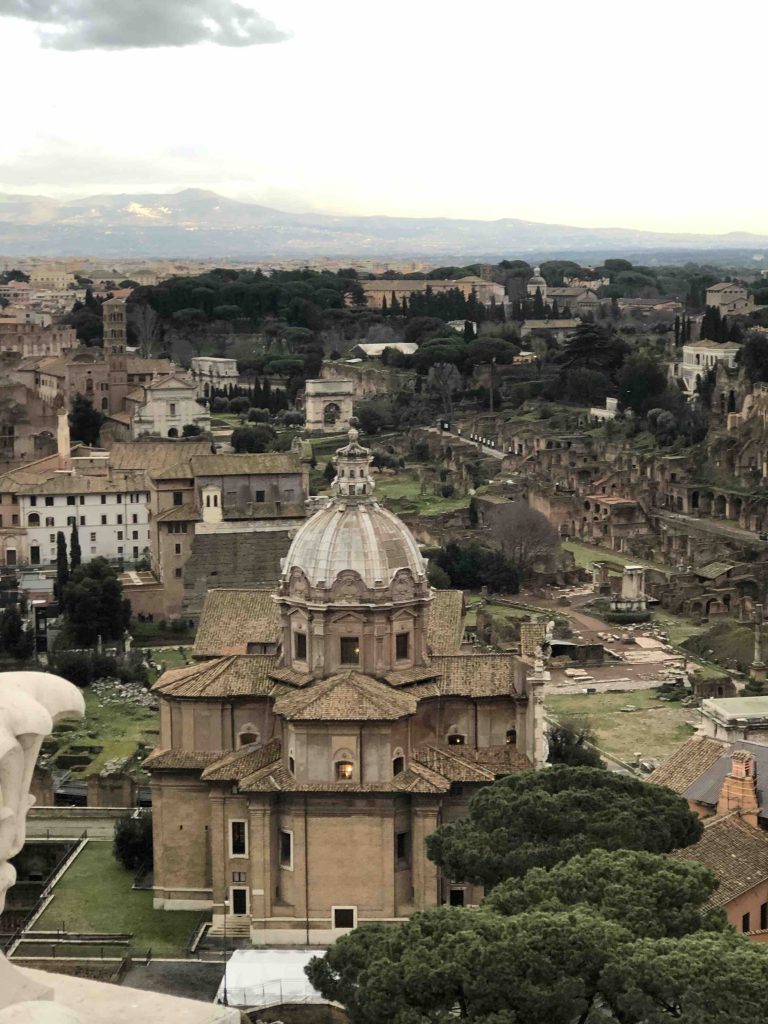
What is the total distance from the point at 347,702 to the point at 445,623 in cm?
582

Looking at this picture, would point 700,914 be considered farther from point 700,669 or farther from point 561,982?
point 700,669

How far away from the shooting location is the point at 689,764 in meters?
34.0

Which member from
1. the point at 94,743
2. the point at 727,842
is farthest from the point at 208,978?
the point at 94,743

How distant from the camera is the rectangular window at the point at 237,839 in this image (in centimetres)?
3167

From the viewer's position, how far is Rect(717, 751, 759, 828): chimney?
31.2 metres

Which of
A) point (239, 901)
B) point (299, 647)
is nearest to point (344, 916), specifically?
point (239, 901)

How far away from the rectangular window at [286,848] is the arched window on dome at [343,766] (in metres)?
1.35

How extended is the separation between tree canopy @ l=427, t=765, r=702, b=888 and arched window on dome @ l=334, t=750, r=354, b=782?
12.3 feet

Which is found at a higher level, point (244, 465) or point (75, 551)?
point (244, 465)

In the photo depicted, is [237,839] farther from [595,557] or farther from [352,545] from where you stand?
[595,557]

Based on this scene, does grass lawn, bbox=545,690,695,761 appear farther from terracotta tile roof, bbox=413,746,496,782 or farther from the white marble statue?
the white marble statue

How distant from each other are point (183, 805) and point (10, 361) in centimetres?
7923

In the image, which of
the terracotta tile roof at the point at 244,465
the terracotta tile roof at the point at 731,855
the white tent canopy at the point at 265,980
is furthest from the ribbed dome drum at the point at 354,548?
the terracotta tile roof at the point at 244,465

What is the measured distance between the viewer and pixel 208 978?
95.3 feet
